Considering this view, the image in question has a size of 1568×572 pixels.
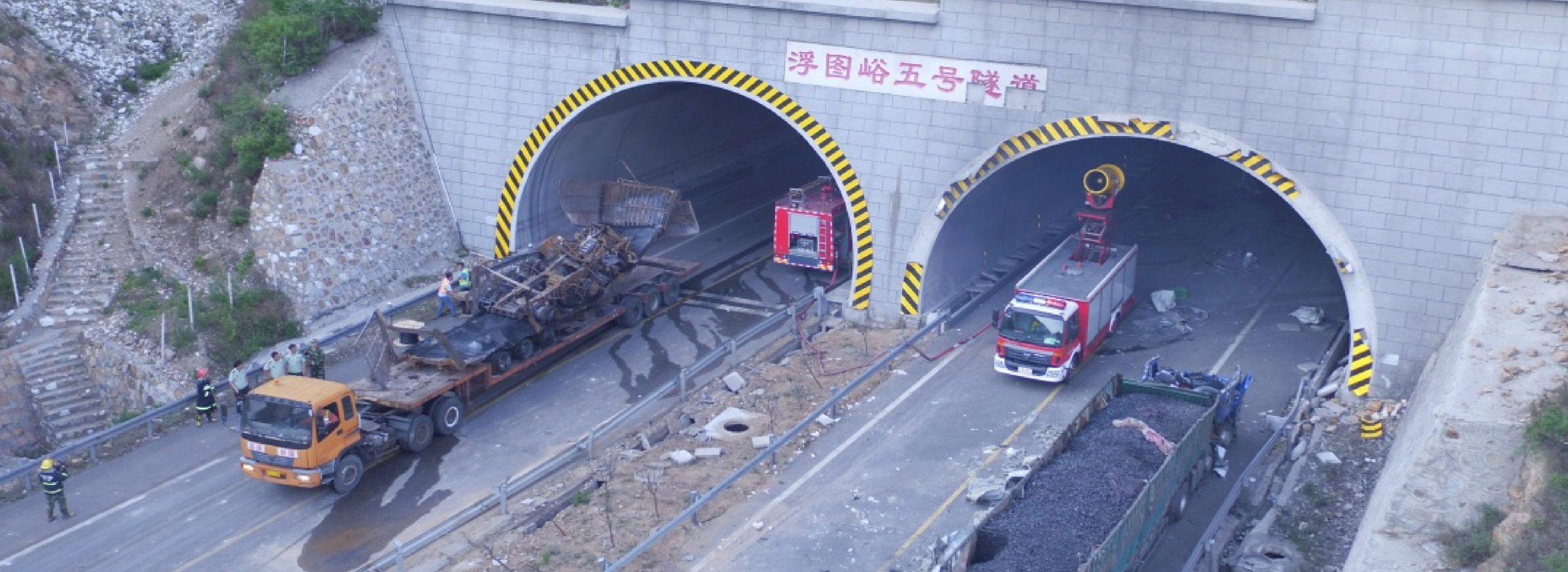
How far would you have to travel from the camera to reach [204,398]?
26.1 m

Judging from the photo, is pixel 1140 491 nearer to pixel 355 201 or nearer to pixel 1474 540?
pixel 1474 540

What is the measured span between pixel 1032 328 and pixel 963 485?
186 inches

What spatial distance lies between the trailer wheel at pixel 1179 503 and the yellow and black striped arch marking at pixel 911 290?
860 cm

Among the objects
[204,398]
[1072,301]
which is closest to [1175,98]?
[1072,301]

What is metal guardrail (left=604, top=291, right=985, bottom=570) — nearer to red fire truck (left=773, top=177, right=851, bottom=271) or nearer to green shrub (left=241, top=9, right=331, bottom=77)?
red fire truck (left=773, top=177, right=851, bottom=271)

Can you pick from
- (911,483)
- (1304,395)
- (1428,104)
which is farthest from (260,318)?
(1428,104)

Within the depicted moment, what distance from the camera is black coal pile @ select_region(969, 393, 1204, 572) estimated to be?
18.5 meters

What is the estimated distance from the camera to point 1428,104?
965 inches

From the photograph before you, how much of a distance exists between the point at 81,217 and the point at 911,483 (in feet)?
67.5

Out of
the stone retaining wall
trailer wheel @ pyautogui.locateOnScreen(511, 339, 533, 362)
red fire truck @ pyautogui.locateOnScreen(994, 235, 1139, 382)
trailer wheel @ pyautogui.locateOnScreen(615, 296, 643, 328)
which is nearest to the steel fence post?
trailer wheel @ pyautogui.locateOnScreen(511, 339, 533, 362)

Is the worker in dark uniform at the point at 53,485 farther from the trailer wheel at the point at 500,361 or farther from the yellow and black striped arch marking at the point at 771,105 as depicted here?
the yellow and black striped arch marking at the point at 771,105

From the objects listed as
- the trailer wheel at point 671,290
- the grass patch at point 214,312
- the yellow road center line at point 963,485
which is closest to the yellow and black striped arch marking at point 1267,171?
the yellow road center line at point 963,485

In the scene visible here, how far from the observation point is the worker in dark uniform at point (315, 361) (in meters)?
26.6

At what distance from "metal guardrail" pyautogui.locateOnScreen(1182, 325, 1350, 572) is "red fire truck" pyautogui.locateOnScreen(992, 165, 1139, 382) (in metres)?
4.14
